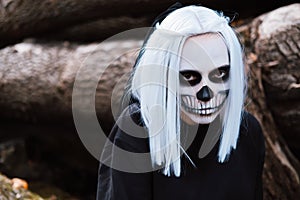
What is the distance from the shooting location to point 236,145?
2488 millimetres

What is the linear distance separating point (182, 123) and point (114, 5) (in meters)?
2.81

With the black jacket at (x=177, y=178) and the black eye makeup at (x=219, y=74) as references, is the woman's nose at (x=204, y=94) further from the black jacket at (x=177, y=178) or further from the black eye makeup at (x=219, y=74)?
the black jacket at (x=177, y=178)

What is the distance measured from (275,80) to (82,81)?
154 centimetres

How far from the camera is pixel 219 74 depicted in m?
2.29

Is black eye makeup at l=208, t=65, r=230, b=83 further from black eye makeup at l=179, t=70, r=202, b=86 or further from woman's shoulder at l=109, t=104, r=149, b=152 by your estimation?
woman's shoulder at l=109, t=104, r=149, b=152

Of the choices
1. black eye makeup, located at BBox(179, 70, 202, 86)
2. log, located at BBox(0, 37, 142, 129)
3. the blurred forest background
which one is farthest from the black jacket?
log, located at BBox(0, 37, 142, 129)

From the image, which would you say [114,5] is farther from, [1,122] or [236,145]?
[236,145]

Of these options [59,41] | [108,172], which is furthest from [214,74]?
[59,41]

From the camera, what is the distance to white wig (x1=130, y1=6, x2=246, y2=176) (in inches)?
87.1

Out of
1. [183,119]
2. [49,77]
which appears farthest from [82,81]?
[183,119]

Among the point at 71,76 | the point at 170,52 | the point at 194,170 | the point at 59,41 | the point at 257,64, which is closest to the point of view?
the point at 170,52

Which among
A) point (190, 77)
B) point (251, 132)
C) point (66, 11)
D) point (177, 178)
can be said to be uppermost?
point (66, 11)

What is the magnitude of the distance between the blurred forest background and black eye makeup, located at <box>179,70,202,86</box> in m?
1.80

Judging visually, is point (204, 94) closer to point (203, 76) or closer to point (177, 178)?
point (203, 76)
